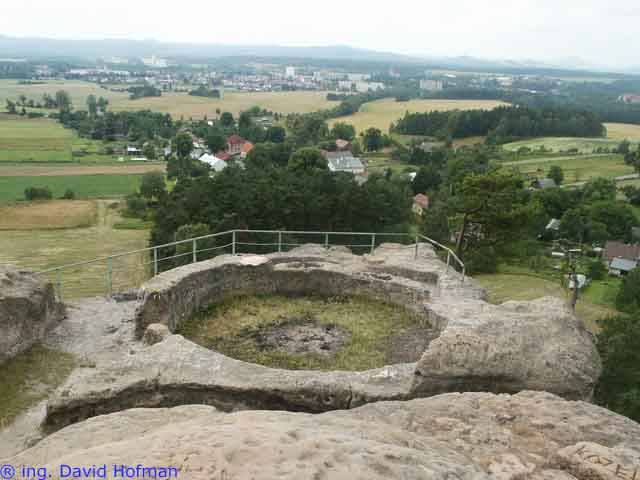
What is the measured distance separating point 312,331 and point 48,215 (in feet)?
125

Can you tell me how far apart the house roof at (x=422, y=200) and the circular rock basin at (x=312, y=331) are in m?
44.1

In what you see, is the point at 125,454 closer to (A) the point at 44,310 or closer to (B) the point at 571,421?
(B) the point at 571,421

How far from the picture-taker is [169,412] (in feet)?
23.8

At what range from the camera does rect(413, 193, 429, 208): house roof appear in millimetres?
57694

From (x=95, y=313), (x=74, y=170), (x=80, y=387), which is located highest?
(x=80, y=387)

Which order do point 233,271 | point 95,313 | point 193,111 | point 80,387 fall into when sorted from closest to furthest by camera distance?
point 80,387
point 95,313
point 233,271
point 193,111

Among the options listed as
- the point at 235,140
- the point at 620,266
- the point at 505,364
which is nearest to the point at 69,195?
the point at 235,140

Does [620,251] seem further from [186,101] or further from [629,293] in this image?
[186,101]

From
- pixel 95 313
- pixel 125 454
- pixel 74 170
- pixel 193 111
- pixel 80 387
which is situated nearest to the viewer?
pixel 125 454

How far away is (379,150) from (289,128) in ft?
66.7

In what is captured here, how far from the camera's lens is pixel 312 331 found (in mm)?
12906

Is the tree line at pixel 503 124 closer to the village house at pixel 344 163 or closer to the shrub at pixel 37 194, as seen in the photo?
the village house at pixel 344 163

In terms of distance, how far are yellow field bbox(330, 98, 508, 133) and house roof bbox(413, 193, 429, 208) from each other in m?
53.2

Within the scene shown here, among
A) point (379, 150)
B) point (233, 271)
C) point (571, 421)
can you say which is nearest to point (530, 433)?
point (571, 421)
